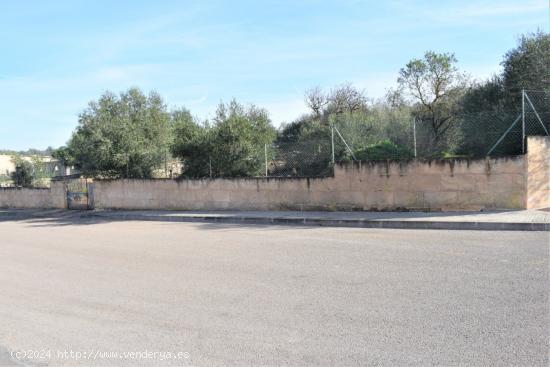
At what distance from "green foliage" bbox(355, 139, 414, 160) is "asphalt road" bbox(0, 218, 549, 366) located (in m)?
5.59

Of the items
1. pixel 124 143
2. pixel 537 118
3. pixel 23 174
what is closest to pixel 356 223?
pixel 537 118

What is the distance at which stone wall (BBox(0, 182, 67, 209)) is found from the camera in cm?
2361

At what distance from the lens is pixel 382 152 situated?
1563 centimetres

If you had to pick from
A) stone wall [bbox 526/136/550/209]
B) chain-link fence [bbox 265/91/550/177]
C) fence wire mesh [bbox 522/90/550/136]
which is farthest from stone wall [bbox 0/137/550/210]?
fence wire mesh [bbox 522/90/550/136]

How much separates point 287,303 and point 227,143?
1255cm

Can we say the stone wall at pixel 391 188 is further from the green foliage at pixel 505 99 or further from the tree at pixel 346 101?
the tree at pixel 346 101

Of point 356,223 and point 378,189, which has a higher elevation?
point 378,189

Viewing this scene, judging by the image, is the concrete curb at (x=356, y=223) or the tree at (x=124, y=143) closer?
the concrete curb at (x=356, y=223)

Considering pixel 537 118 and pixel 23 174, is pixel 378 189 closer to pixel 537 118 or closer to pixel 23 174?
pixel 537 118

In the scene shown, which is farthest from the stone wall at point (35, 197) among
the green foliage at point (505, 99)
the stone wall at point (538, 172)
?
the stone wall at point (538, 172)

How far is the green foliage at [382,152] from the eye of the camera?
611 inches

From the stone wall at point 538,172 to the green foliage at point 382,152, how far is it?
3733 mm

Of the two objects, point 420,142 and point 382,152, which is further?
point 420,142

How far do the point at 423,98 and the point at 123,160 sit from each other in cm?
2007
